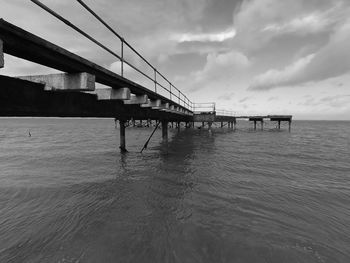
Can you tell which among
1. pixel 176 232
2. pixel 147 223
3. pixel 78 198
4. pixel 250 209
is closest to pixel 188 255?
pixel 176 232

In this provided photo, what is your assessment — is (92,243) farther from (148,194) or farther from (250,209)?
(250,209)

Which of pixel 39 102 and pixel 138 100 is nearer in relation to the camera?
pixel 39 102

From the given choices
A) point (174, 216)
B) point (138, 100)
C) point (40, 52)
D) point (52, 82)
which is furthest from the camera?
point (138, 100)

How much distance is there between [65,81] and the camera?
5035mm

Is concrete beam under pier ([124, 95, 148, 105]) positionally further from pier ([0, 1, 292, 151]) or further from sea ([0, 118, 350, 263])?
sea ([0, 118, 350, 263])

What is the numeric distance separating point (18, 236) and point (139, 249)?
3.21 m

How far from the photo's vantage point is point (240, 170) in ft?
40.8

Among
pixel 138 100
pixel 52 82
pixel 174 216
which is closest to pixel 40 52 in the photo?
pixel 52 82

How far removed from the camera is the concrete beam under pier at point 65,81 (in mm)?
4910

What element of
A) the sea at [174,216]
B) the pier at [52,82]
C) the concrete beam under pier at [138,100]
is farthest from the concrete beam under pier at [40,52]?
the sea at [174,216]

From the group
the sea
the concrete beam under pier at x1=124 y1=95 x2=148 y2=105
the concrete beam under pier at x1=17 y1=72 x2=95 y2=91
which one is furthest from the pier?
the sea

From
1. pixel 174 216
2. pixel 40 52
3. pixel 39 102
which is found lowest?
pixel 174 216

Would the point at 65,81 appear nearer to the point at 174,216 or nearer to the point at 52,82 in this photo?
the point at 52,82

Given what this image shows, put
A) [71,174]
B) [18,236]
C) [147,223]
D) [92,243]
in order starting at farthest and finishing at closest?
[71,174] < [147,223] < [18,236] < [92,243]
